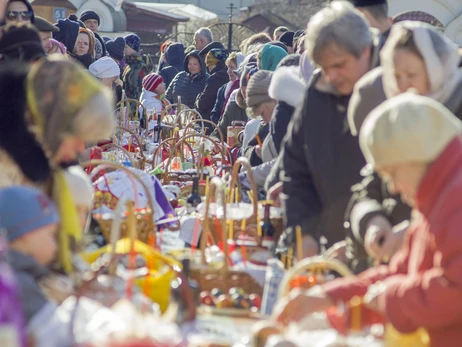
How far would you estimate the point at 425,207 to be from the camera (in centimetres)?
289

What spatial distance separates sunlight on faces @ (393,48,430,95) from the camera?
148 inches

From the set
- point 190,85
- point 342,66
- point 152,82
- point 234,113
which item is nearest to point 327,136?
point 342,66

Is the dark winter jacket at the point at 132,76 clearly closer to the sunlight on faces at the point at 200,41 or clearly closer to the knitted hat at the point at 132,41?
the knitted hat at the point at 132,41

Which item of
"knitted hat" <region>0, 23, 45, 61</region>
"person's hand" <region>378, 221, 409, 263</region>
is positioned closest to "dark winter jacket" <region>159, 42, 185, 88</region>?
"knitted hat" <region>0, 23, 45, 61</region>

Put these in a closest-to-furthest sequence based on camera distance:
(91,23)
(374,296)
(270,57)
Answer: (374,296) < (270,57) < (91,23)

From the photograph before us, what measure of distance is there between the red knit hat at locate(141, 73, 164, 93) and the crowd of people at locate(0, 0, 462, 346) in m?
7.54

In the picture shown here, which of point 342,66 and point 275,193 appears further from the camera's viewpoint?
point 275,193

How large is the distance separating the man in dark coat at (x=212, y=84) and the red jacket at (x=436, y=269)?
31.9 ft

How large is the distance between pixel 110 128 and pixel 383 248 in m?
0.95

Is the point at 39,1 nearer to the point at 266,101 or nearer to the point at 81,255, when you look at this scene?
the point at 266,101

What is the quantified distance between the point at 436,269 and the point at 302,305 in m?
0.50

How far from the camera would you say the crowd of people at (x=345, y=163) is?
2.85 m

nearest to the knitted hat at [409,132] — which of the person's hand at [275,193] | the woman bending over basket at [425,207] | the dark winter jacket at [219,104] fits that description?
the woman bending over basket at [425,207]

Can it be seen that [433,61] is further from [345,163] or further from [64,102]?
[64,102]
